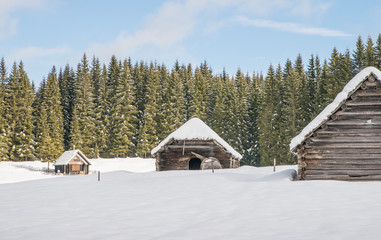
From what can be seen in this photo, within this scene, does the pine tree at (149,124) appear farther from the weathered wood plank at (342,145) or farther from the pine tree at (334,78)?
the weathered wood plank at (342,145)

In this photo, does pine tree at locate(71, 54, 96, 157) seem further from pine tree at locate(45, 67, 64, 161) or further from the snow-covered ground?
the snow-covered ground

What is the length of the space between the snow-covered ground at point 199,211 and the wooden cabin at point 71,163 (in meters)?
38.3

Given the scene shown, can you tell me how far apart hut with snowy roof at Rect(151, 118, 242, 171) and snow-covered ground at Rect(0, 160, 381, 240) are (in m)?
9.83

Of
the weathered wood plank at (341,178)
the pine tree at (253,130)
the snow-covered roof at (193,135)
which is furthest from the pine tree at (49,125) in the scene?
the weathered wood plank at (341,178)

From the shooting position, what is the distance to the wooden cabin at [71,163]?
58.8 metres

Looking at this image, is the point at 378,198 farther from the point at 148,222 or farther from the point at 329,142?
the point at 148,222

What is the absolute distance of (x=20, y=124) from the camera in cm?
6394

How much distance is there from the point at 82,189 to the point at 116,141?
1796 inches

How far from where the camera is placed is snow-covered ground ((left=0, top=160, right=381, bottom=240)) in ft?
35.6

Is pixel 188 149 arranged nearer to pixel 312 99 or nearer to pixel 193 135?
pixel 193 135

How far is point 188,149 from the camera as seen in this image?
3189cm

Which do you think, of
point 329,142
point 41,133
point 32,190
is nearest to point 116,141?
point 41,133

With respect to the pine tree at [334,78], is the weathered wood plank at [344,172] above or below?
below

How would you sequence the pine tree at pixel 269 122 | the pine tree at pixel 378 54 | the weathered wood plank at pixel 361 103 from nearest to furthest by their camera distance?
the weathered wood plank at pixel 361 103 → the pine tree at pixel 378 54 → the pine tree at pixel 269 122
